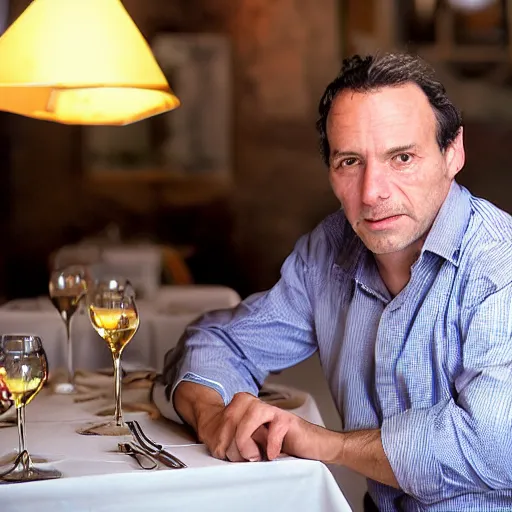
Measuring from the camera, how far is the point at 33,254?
781 centimetres

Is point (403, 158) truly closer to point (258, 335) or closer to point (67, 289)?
point (258, 335)

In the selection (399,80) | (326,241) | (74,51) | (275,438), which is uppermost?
(74,51)

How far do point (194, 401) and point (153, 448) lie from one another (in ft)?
0.63

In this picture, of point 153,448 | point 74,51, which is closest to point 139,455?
point 153,448

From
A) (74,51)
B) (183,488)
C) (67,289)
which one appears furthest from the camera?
(67,289)

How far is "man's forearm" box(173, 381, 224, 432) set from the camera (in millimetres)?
1646

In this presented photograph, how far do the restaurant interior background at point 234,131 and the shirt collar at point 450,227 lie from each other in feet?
19.9

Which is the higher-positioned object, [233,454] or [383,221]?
→ [383,221]

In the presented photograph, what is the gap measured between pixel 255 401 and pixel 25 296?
21.6ft

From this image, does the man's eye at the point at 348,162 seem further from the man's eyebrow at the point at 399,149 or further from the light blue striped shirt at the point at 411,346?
the light blue striped shirt at the point at 411,346

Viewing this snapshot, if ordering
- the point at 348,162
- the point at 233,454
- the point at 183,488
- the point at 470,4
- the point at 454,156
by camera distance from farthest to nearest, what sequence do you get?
the point at 470,4 → the point at 454,156 → the point at 348,162 → the point at 233,454 → the point at 183,488

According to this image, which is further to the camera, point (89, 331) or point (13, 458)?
point (89, 331)

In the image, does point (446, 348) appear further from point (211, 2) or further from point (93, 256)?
point (211, 2)

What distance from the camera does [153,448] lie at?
1.50m
